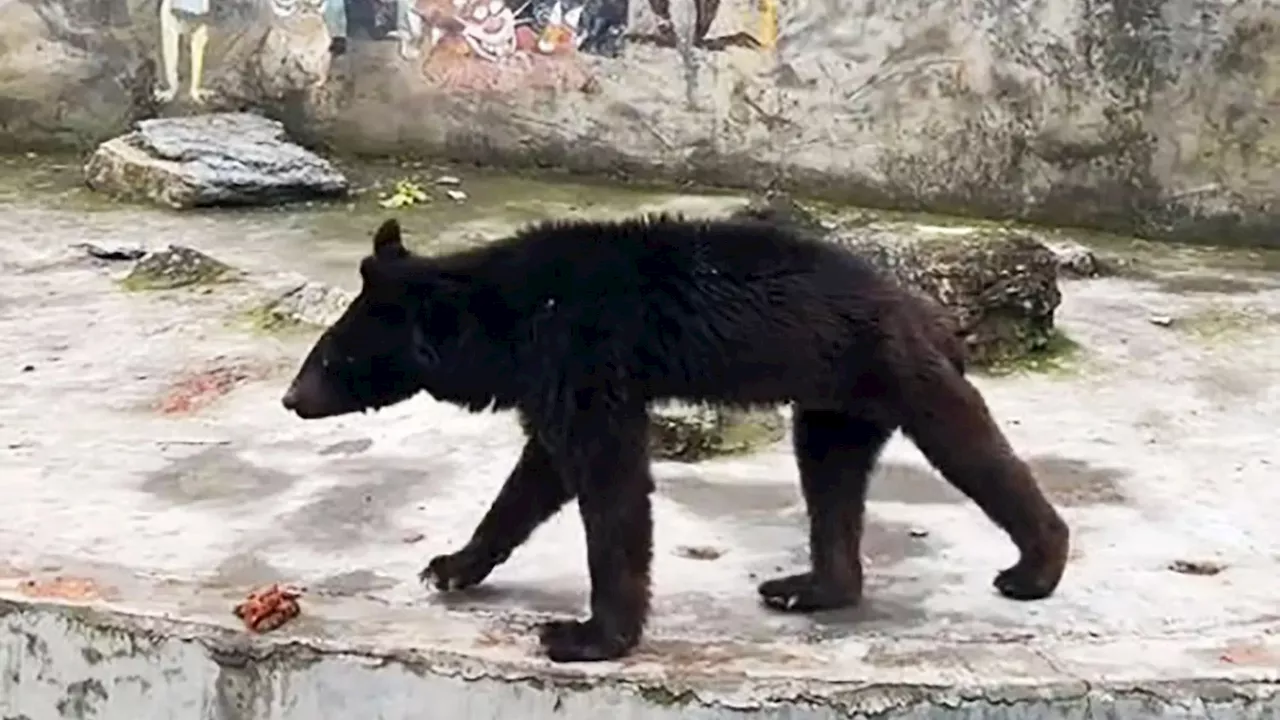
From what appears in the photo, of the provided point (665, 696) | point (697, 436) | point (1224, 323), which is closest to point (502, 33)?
point (1224, 323)

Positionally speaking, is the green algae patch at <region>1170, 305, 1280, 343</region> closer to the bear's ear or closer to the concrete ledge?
the concrete ledge

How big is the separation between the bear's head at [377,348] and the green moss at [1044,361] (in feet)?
7.86

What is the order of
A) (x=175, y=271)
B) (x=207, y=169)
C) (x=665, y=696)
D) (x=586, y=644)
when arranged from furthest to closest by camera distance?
(x=207, y=169), (x=175, y=271), (x=586, y=644), (x=665, y=696)

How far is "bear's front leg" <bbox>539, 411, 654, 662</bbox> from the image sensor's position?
3775 millimetres

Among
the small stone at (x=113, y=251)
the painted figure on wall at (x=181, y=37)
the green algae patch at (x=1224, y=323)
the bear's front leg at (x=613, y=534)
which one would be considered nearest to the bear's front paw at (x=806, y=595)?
the bear's front leg at (x=613, y=534)

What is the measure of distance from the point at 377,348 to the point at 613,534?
62 cm

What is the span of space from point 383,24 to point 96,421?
14.9 feet

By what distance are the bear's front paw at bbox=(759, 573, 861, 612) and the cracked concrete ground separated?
0.15 feet

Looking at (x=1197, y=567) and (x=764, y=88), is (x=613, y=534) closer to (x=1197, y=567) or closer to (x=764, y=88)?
(x=1197, y=567)

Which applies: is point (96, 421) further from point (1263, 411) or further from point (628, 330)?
point (1263, 411)

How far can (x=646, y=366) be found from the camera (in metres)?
3.87

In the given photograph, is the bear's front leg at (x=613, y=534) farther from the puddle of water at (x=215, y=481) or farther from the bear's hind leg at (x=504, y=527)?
the puddle of water at (x=215, y=481)

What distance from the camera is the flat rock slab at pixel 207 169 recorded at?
8.57 m

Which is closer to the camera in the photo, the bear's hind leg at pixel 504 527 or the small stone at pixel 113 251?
the bear's hind leg at pixel 504 527
